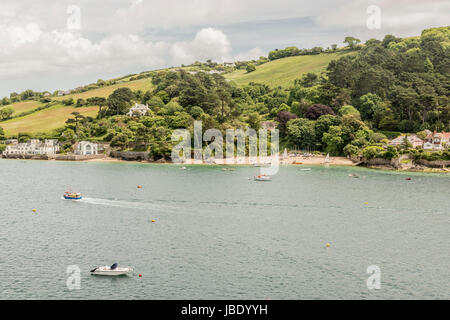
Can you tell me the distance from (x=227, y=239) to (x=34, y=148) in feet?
456

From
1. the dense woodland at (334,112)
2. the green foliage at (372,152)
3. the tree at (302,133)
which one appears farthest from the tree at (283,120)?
the green foliage at (372,152)

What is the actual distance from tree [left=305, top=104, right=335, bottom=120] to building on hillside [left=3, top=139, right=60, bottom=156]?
98.6 metres

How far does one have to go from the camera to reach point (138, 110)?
191 metres

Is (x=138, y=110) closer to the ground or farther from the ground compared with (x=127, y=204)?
farther from the ground

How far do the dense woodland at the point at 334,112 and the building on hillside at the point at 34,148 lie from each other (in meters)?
5.06

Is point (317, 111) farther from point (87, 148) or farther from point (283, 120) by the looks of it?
point (87, 148)

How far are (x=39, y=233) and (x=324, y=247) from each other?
34.8 metres

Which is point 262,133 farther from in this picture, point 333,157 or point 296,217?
point 296,217

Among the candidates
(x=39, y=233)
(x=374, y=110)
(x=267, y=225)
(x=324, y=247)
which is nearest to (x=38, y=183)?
(x=39, y=233)

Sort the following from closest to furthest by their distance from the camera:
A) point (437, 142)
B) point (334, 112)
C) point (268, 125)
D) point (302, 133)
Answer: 1. point (437, 142)
2. point (302, 133)
3. point (334, 112)
4. point (268, 125)

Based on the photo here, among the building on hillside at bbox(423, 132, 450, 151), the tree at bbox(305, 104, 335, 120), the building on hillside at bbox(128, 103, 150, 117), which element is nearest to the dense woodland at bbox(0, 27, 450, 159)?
the tree at bbox(305, 104, 335, 120)

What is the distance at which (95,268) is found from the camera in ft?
137

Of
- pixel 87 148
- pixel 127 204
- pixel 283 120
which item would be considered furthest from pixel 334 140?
pixel 127 204

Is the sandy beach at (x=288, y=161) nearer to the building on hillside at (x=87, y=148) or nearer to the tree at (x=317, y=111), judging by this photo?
the tree at (x=317, y=111)
